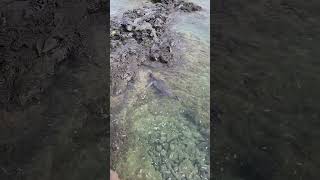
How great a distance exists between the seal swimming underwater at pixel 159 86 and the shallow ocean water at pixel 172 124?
0.06 metres

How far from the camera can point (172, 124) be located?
5398 millimetres

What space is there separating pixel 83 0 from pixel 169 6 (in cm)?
152

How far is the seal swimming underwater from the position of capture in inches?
233

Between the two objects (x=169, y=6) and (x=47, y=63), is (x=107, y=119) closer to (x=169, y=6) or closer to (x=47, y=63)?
(x=47, y=63)

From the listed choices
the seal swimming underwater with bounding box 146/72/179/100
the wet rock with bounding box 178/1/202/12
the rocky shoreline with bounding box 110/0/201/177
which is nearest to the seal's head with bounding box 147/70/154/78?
the seal swimming underwater with bounding box 146/72/179/100

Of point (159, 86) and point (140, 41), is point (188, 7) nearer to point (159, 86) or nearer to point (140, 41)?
point (140, 41)

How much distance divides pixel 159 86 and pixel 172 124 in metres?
0.82

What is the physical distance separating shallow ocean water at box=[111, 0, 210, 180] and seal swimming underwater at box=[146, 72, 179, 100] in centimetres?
6

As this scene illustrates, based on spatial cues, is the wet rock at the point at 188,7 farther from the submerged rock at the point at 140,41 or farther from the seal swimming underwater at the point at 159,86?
the seal swimming underwater at the point at 159,86

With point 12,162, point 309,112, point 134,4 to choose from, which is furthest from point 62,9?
point 309,112

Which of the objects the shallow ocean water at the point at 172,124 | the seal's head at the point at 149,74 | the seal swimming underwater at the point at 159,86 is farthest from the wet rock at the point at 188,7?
the seal swimming underwater at the point at 159,86

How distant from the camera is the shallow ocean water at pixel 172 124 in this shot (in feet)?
15.8

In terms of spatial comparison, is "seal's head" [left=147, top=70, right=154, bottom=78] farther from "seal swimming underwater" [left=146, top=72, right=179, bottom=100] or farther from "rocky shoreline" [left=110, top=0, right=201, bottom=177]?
"rocky shoreline" [left=110, top=0, right=201, bottom=177]

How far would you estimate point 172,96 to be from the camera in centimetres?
589
